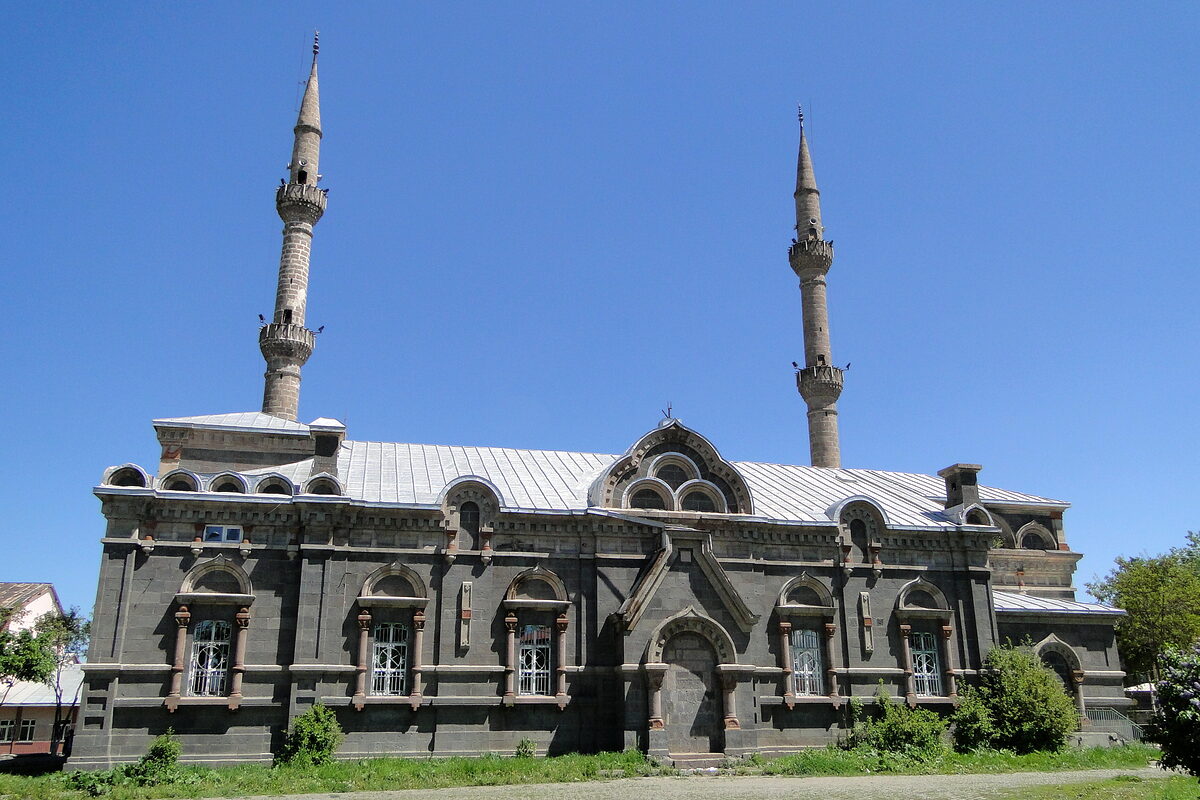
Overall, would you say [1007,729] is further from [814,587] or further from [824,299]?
[824,299]

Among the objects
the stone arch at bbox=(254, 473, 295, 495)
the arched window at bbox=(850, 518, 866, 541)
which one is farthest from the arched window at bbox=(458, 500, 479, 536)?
the arched window at bbox=(850, 518, 866, 541)

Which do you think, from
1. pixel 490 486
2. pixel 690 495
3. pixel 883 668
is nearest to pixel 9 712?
pixel 490 486

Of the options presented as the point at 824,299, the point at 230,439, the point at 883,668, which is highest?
the point at 824,299

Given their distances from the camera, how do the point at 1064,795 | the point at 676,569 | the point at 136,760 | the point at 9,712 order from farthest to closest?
the point at 9,712 < the point at 676,569 < the point at 136,760 < the point at 1064,795

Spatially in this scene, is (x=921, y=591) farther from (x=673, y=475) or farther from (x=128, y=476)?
(x=128, y=476)

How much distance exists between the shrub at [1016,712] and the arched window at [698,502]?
996cm

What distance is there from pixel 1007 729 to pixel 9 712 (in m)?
46.4

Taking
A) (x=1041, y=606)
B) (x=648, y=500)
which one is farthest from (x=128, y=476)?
(x=1041, y=606)

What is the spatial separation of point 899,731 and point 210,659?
19.9 m

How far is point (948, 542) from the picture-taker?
3131 centimetres

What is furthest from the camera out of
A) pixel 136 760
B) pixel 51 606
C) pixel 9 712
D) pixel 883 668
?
pixel 51 606

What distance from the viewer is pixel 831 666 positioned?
94.8ft

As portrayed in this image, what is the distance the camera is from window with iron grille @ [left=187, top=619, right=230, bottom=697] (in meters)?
24.8

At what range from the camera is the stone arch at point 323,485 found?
2655 cm
